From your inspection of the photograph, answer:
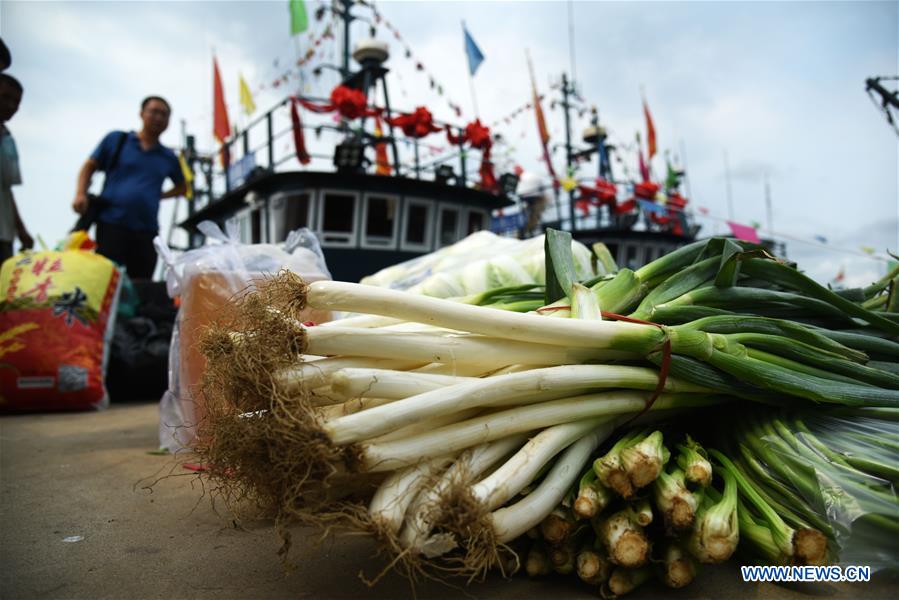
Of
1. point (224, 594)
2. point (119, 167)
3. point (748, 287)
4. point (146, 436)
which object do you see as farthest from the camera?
point (119, 167)

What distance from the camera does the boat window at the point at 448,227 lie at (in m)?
10.6

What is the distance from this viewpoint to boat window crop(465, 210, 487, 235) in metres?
10.9

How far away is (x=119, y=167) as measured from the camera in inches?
213

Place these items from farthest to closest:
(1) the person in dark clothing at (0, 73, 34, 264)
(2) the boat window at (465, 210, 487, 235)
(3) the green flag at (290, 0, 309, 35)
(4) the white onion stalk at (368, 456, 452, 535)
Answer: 1. (3) the green flag at (290, 0, 309, 35)
2. (2) the boat window at (465, 210, 487, 235)
3. (1) the person in dark clothing at (0, 73, 34, 264)
4. (4) the white onion stalk at (368, 456, 452, 535)

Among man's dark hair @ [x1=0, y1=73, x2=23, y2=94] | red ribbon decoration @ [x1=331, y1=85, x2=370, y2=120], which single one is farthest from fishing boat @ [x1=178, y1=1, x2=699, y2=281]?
man's dark hair @ [x1=0, y1=73, x2=23, y2=94]

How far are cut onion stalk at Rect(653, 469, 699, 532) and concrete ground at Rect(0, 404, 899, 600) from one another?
23 cm

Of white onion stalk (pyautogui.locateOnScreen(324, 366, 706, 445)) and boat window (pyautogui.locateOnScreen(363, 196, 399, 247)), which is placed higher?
boat window (pyautogui.locateOnScreen(363, 196, 399, 247))

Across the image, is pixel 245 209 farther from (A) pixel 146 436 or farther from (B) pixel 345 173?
(A) pixel 146 436

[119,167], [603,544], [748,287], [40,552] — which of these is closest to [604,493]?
[603,544]

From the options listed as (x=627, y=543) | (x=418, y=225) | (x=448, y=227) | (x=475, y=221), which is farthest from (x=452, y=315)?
(x=475, y=221)

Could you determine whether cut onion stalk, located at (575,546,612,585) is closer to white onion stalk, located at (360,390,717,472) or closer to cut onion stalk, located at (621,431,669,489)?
cut onion stalk, located at (621,431,669,489)

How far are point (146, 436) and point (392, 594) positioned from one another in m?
2.50

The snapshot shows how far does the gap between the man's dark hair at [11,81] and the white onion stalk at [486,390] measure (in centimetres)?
439

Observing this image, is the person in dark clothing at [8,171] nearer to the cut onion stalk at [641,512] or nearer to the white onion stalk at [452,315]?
the white onion stalk at [452,315]
